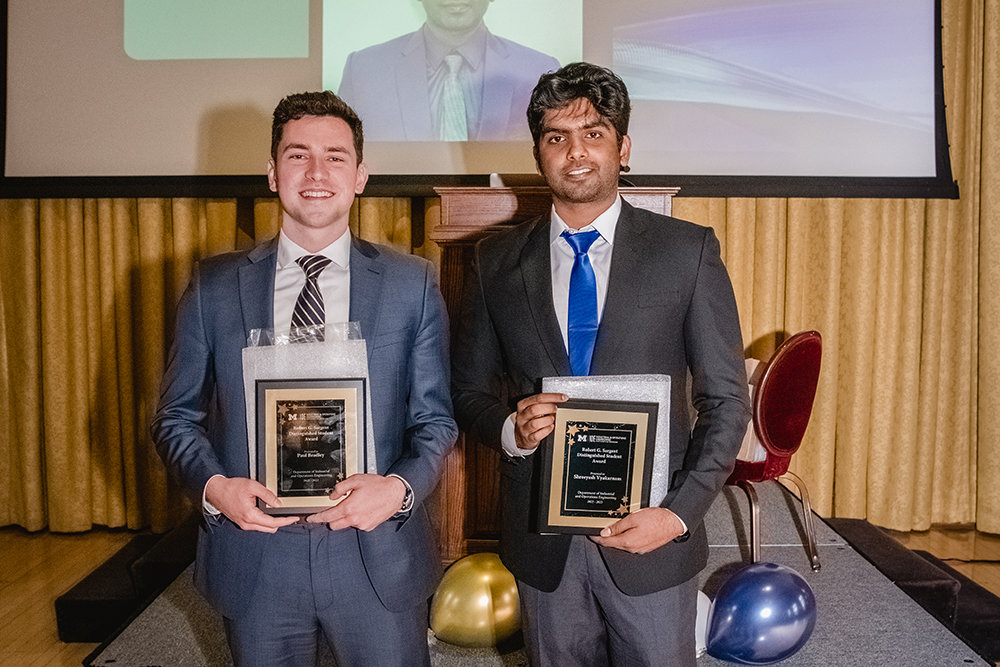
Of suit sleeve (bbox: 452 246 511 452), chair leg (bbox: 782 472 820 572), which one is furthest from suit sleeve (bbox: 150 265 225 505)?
chair leg (bbox: 782 472 820 572)

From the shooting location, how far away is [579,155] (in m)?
1.48

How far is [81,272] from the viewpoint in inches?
159

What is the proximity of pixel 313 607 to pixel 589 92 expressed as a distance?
1092mm

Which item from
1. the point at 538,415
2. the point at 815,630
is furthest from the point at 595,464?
the point at 815,630

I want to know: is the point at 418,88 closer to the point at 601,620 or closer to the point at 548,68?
the point at 548,68

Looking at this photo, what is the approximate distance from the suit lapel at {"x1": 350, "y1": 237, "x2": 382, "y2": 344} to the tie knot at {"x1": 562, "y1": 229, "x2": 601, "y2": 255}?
38 centimetres

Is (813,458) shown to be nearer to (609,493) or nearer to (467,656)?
(467,656)

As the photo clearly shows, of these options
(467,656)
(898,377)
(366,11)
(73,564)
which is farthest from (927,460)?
(73,564)

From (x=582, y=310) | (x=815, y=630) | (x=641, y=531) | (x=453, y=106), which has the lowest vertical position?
(x=815, y=630)

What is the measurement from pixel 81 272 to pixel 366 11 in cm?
199

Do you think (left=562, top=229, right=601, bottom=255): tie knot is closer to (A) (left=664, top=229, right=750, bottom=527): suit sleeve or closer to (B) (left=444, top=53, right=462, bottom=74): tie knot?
(A) (left=664, top=229, right=750, bottom=527): suit sleeve

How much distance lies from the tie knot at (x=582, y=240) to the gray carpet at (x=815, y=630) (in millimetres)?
1297

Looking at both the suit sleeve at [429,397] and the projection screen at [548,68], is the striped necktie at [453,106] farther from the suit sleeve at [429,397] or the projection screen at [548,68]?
the suit sleeve at [429,397]

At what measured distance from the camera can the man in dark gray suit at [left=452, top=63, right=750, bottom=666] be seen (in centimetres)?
146
